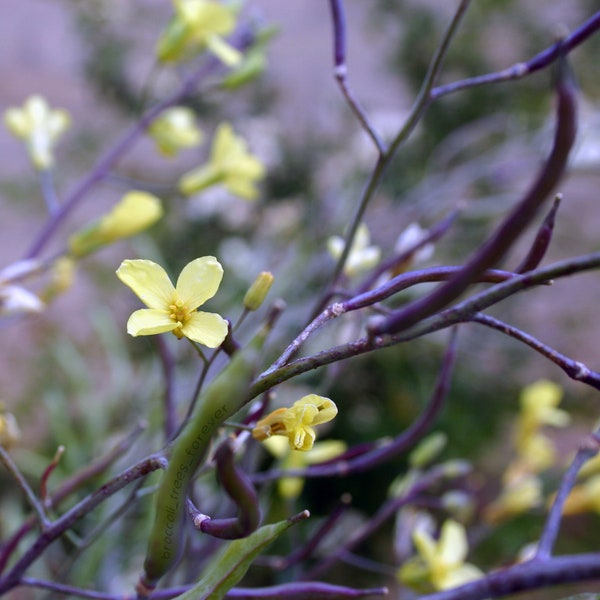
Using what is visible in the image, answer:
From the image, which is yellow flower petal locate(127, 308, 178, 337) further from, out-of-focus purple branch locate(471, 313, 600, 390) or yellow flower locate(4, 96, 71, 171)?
yellow flower locate(4, 96, 71, 171)

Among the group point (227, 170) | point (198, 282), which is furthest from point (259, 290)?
point (227, 170)

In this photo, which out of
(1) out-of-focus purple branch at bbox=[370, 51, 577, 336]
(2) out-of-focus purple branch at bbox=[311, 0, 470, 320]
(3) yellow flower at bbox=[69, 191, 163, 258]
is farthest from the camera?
(3) yellow flower at bbox=[69, 191, 163, 258]

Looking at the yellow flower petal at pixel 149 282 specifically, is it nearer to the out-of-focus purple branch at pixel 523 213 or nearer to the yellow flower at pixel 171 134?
the out-of-focus purple branch at pixel 523 213

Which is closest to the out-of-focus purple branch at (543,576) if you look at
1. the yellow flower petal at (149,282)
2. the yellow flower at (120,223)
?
the yellow flower petal at (149,282)

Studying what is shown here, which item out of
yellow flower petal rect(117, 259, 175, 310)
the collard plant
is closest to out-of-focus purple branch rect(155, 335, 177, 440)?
the collard plant

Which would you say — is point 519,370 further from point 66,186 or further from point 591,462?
point 66,186

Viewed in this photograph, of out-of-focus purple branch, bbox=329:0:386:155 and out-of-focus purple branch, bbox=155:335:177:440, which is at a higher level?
out-of-focus purple branch, bbox=329:0:386:155

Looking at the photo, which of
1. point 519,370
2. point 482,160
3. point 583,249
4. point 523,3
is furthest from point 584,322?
point 523,3
